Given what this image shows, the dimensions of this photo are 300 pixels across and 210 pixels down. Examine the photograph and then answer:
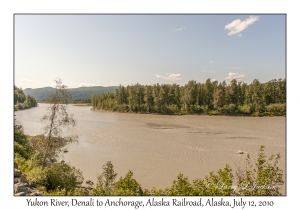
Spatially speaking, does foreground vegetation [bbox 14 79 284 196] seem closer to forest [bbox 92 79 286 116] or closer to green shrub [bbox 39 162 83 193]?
green shrub [bbox 39 162 83 193]

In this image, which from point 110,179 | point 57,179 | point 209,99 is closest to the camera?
point 57,179

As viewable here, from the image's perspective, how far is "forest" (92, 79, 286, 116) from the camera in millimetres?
46625

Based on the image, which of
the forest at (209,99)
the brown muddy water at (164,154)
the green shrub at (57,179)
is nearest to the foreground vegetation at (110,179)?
the green shrub at (57,179)

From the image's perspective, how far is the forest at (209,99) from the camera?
153ft

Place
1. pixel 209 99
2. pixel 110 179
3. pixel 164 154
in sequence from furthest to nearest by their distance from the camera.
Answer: pixel 209 99 < pixel 164 154 < pixel 110 179

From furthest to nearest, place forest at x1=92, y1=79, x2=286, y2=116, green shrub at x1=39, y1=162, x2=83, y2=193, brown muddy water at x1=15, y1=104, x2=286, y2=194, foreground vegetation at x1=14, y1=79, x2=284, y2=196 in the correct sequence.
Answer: forest at x1=92, y1=79, x2=286, y2=116 → brown muddy water at x1=15, y1=104, x2=286, y2=194 → green shrub at x1=39, y1=162, x2=83, y2=193 → foreground vegetation at x1=14, y1=79, x2=284, y2=196

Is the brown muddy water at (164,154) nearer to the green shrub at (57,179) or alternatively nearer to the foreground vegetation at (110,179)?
the foreground vegetation at (110,179)

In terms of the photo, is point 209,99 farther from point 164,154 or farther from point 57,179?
point 57,179

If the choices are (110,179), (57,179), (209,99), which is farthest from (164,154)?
(209,99)

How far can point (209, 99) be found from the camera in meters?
53.2

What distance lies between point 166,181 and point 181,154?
16.7ft

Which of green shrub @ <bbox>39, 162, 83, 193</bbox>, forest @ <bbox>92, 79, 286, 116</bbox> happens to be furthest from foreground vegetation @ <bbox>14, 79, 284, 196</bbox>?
forest @ <bbox>92, 79, 286, 116</bbox>

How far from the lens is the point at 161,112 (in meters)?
52.3
